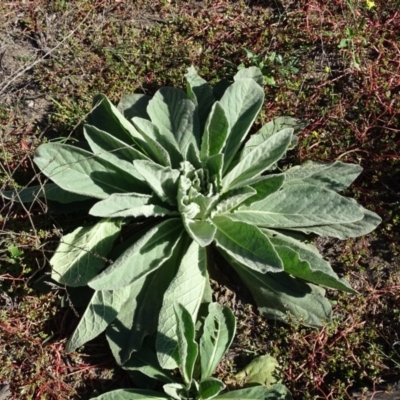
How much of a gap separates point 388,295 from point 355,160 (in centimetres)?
94

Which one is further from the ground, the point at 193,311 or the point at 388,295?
the point at 193,311

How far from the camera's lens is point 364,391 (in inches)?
142

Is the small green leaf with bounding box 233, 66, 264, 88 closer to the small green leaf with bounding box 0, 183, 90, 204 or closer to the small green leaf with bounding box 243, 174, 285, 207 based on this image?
the small green leaf with bounding box 243, 174, 285, 207

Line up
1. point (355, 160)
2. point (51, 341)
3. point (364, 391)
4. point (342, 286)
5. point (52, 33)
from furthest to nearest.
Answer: point (52, 33) → point (355, 160) → point (51, 341) → point (364, 391) → point (342, 286)

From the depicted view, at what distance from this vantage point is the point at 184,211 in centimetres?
347

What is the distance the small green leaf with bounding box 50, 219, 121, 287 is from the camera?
351 cm

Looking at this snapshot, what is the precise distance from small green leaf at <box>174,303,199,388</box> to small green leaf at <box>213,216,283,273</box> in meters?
0.41

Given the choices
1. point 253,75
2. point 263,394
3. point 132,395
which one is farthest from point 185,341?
point 253,75

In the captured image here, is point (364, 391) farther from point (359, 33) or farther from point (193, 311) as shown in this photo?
point (359, 33)

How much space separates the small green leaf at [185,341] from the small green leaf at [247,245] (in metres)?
0.41

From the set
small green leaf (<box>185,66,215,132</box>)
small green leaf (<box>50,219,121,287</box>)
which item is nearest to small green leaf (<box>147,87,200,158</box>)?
small green leaf (<box>185,66,215,132</box>)

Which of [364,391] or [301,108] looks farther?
[301,108]

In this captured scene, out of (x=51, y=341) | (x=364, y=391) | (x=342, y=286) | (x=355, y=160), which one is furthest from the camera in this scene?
(x=355, y=160)

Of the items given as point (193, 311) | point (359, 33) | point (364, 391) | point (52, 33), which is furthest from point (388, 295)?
point (52, 33)
